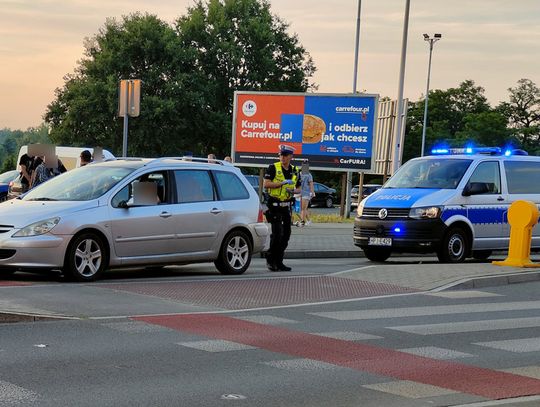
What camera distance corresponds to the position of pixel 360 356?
28.2 ft

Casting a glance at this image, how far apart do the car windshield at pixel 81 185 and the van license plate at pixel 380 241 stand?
18.6 ft

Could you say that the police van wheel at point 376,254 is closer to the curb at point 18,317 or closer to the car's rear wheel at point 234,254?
the car's rear wheel at point 234,254

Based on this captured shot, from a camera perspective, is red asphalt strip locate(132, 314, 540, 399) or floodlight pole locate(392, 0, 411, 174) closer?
red asphalt strip locate(132, 314, 540, 399)

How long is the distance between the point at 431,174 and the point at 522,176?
1967mm

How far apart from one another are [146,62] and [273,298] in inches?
2387

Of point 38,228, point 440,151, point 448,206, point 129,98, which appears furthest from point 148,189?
point 440,151

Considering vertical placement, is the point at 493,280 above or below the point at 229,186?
below

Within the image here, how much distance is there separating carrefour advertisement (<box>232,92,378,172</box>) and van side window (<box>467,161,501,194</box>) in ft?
42.6

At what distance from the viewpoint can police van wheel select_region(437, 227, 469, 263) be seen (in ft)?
59.5

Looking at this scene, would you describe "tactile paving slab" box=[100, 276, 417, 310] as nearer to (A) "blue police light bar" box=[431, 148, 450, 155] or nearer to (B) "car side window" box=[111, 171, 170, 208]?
(B) "car side window" box=[111, 171, 170, 208]

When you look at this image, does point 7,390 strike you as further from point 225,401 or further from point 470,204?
point 470,204

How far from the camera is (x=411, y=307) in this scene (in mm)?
11953

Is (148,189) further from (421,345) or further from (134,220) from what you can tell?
(421,345)

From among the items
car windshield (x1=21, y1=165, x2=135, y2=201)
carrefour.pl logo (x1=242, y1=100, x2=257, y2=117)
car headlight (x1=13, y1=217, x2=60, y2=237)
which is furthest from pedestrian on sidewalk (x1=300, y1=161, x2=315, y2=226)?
car headlight (x1=13, y1=217, x2=60, y2=237)
